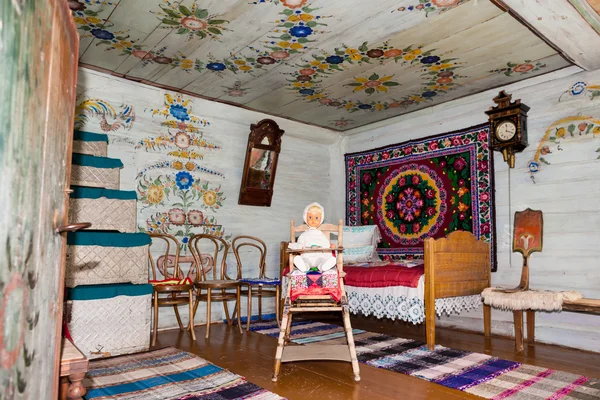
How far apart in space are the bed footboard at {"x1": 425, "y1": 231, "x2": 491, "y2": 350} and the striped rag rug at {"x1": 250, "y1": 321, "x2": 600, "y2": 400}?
0.29 m

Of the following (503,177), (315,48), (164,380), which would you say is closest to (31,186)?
(164,380)

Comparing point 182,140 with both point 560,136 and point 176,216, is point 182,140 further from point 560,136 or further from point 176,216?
point 560,136

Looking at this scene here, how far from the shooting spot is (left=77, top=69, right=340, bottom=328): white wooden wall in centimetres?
433

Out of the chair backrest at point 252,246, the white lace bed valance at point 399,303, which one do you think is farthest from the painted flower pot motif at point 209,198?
the white lace bed valance at point 399,303

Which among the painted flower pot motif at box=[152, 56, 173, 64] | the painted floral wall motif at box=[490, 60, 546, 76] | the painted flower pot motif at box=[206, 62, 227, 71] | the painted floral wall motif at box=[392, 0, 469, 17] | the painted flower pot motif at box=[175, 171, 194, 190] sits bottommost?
the painted flower pot motif at box=[175, 171, 194, 190]

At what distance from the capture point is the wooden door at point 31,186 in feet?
2.64

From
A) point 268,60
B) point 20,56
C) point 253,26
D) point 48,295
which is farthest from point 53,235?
point 268,60

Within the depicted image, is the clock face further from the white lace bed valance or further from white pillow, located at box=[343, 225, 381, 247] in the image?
white pillow, located at box=[343, 225, 381, 247]

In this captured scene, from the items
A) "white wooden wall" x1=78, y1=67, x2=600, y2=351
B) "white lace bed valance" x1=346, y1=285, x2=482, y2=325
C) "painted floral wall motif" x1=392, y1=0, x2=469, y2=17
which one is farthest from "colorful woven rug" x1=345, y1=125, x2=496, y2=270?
"painted floral wall motif" x1=392, y1=0, x2=469, y2=17

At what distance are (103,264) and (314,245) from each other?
1681 mm

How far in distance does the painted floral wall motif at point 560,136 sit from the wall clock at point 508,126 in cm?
17

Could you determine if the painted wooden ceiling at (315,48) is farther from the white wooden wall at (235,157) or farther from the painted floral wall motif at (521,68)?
the white wooden wall at (235,157)

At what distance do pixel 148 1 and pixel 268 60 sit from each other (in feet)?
4.01

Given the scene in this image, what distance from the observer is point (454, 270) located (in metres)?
3.75
